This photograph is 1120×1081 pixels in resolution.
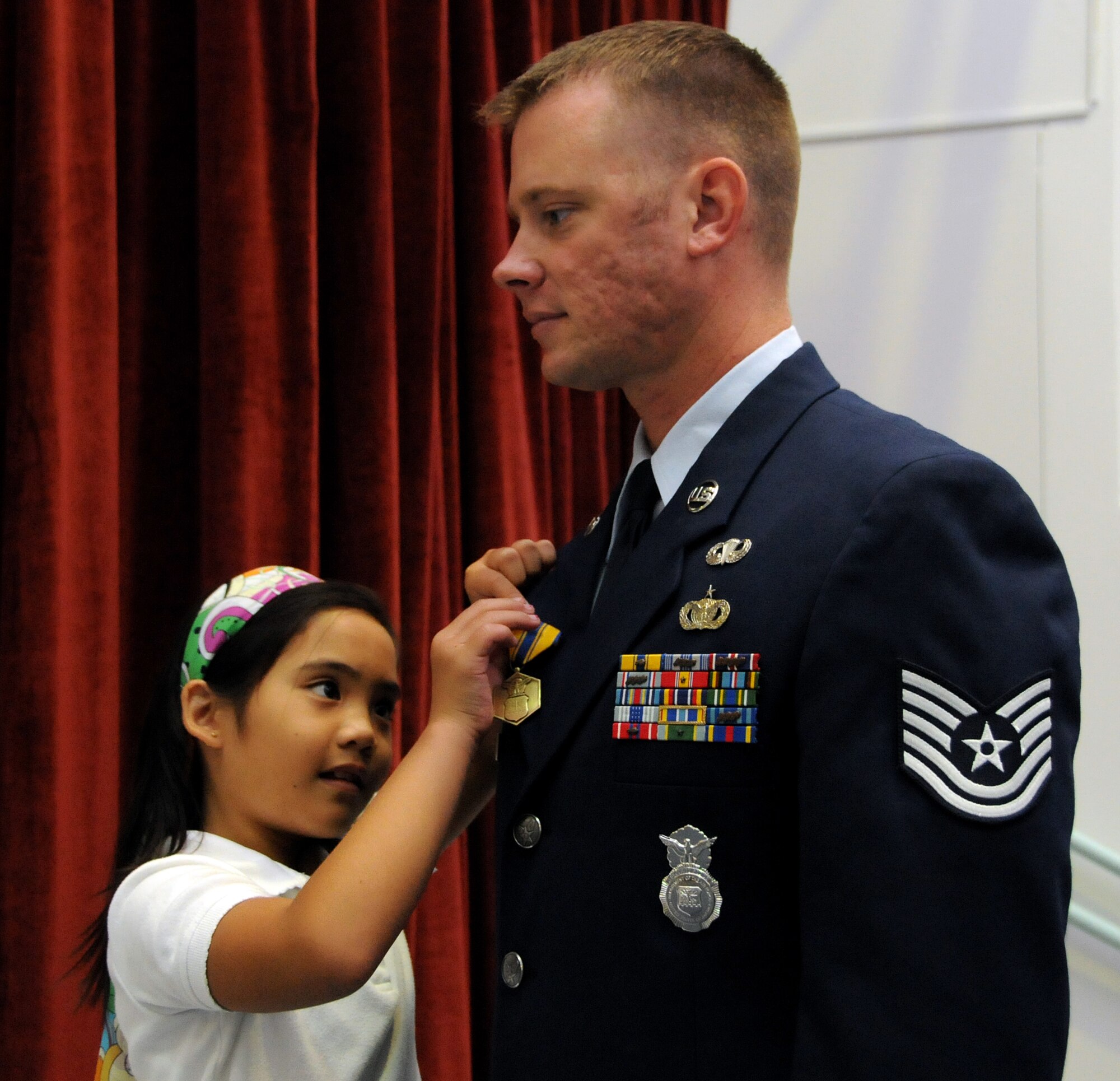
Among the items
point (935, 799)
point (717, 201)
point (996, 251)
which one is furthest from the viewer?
point (996, 251)

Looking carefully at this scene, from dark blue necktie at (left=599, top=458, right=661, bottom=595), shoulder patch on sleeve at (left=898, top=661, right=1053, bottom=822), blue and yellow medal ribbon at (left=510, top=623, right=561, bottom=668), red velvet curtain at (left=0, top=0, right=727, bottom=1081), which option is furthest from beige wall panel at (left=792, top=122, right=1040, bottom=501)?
shoulder patch on sleeve at (left=898, top=661, right=1053, bottom=822)

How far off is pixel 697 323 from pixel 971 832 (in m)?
0.52

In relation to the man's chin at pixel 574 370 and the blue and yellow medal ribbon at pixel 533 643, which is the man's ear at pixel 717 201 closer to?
the man's chin at pixel 574 370

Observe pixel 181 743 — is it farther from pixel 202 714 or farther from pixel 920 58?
pixel 920 58

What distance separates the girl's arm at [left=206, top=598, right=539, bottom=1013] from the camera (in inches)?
40.1

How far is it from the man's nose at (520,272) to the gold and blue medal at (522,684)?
0.31 metres

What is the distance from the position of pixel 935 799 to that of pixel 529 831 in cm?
35

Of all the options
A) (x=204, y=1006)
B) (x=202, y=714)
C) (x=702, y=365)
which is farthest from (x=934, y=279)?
(x=204, y=1006)

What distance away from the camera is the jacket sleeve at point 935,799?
31.9 inches

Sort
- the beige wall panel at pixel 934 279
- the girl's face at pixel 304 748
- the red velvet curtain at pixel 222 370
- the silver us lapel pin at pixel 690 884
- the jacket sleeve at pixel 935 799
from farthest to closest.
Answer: the beige wall panel at pixel 934 279 < the red velvet curtain at pixel 222 370 < the girl's face at pixel 304 748 < the silver us lapel pin at pixel 690 884 < the jacket sleeve at pixel 935 799

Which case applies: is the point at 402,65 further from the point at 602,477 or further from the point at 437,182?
the point at 602,477

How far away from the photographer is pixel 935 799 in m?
0.83

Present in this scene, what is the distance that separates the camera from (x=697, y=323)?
1.14m

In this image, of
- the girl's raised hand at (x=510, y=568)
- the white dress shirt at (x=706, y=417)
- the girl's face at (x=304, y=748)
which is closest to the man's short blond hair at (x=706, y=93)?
the white dress shirt at (x=706, y=417)
